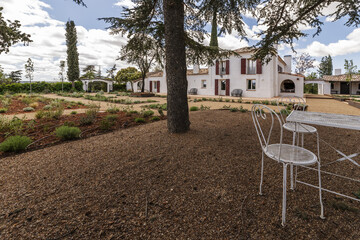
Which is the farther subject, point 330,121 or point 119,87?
point 119,87

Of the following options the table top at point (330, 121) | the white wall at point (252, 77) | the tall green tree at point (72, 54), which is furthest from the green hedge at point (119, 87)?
the table top at point (330, 121)

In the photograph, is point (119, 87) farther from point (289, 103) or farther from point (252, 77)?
point (289, 103)

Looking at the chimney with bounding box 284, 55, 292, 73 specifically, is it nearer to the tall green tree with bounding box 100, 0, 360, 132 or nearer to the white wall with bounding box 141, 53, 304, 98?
the white wall with bounding box 141, 53, 304, 98

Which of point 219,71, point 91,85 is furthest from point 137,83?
point 219,71

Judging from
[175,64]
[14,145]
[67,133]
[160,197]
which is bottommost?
[160,197]

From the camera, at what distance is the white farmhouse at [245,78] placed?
17922 millimetres

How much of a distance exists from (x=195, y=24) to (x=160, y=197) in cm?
489

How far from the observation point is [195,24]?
525 cm

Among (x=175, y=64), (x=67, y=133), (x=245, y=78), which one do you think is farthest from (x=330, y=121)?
(x=245, y=78)

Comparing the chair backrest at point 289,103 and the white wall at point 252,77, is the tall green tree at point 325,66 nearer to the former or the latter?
the white wall at point 252,77

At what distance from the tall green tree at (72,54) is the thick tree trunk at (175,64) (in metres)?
32.2

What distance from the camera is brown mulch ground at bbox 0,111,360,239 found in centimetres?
144

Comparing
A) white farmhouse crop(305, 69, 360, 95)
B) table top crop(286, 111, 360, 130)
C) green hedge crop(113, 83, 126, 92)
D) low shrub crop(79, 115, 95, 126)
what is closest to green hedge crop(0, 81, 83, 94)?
green hedge crop(113, 83, 126, 92)

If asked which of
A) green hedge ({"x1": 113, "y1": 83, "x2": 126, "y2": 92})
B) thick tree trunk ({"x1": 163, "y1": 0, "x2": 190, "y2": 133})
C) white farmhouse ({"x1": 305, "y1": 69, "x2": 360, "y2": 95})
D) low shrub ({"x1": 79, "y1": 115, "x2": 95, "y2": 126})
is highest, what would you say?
green hedge ({"x1": 113, "y1": 83, "x2": 126, "y2": 92})
